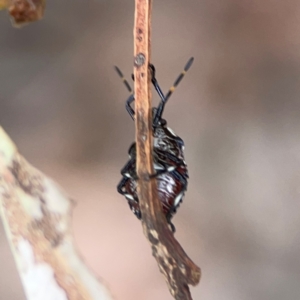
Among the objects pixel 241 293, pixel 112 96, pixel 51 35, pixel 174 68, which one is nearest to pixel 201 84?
pixel 174 68

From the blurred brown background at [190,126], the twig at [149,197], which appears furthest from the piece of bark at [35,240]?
the blurred brown background at [190,126]

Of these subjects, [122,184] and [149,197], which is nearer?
[149,197]

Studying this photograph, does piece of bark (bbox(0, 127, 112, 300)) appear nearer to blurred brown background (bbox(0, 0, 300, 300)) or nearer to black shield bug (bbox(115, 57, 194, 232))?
black shield bug (bbox(115, 57, 194, 232))

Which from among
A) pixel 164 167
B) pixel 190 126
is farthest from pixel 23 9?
pixel 190 126

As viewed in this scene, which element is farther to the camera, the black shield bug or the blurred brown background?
the blurred brown background

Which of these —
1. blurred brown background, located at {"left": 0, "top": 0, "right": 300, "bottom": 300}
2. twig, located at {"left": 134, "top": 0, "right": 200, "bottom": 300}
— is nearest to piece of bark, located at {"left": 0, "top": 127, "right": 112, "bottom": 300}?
twig, located at {"left": 134, "top": 0, "right": 200, "bottom": 300}

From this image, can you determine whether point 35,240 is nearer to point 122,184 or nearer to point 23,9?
point 122,184

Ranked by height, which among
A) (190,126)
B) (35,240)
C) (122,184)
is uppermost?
(190,126)
